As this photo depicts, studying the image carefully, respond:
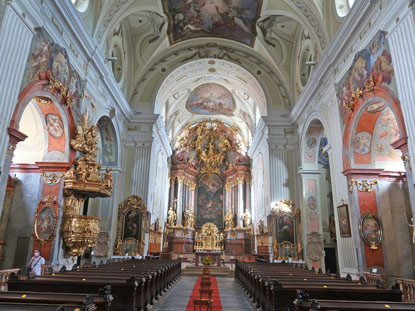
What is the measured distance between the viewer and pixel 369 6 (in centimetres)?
771

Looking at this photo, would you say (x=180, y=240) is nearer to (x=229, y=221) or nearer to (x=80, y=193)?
(x=229, y=221)

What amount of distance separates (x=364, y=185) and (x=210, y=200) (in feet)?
54.6

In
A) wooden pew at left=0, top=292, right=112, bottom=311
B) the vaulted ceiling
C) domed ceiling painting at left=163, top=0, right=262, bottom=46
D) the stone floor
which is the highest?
domed ceiling painting at left=163, top=0, right=262, bottom=46

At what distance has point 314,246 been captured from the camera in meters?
12.6

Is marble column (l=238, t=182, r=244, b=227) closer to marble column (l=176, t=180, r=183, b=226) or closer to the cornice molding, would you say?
marble column (l=176, t=180, r=183, b=226)

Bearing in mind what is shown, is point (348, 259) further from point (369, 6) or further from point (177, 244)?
point (177, 244)

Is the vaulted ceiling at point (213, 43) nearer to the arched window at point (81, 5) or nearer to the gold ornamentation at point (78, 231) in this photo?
the arched window at point (81, 5)

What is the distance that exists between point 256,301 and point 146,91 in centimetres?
1166

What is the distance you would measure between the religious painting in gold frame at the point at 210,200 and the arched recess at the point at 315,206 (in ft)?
35.7

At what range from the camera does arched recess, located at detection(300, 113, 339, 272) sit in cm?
1259

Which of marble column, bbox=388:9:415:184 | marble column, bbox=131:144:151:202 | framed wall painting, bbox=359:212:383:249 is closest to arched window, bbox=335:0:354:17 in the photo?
marble column, bbox=388:9:415:184

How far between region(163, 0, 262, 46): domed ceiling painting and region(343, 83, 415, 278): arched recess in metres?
6.78

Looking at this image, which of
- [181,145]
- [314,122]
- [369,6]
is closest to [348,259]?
[314,122]

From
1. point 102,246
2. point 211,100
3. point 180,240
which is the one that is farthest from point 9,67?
point 180,240
